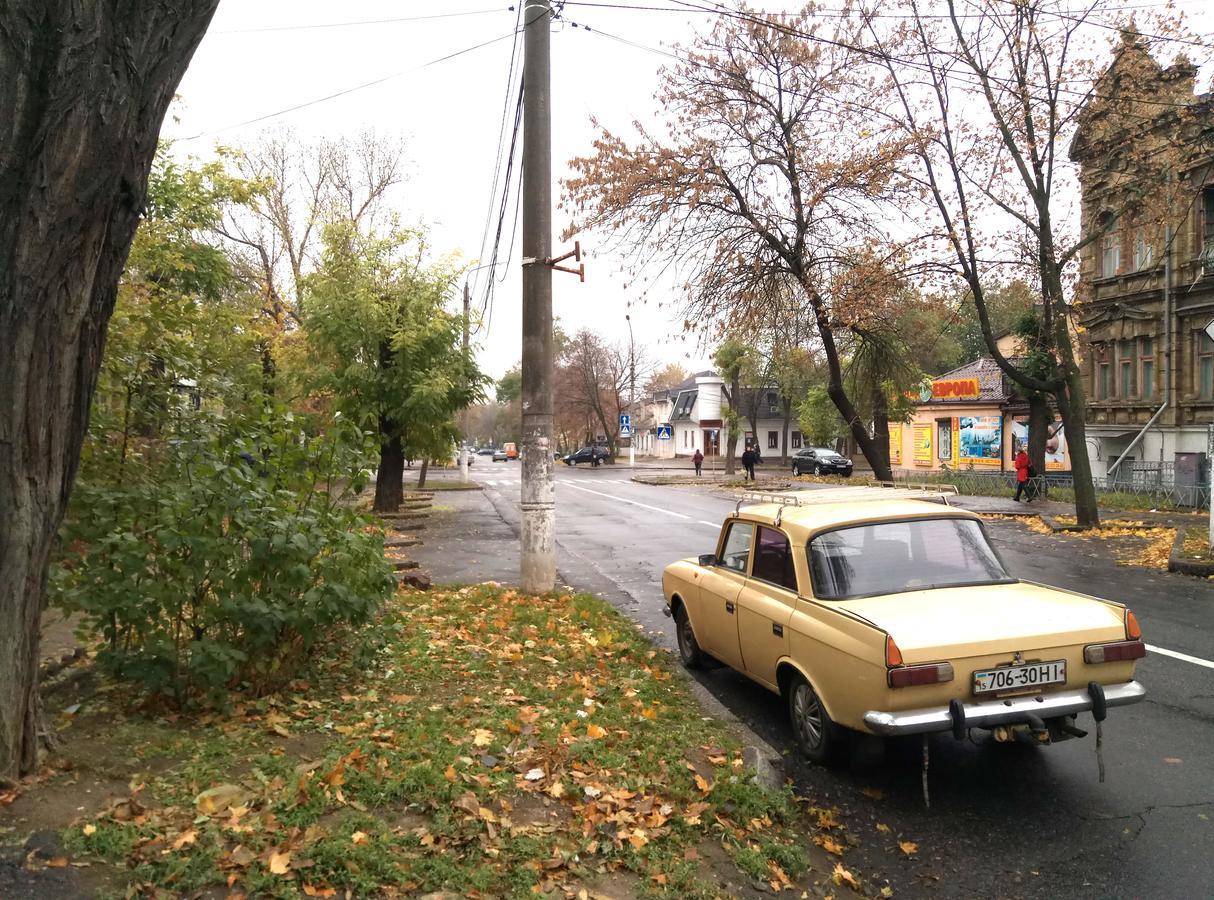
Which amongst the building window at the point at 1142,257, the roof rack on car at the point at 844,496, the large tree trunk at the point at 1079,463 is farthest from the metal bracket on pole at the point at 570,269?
the building window at the point at 1142,257

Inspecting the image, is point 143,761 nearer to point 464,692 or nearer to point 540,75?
point 464,692

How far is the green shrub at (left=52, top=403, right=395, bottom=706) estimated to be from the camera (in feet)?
13.6

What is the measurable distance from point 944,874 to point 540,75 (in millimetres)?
8394

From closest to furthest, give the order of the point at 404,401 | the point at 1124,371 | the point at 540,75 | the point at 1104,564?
the point at 540,75, the point at 1104,564, the point at 404,401, the point at 1124,371

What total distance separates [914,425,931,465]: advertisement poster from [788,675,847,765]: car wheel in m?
43.1

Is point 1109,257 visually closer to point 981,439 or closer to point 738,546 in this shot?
point 981,439

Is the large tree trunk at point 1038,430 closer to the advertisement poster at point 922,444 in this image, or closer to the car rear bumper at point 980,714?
Answer: the advertisement poster at point 922,444

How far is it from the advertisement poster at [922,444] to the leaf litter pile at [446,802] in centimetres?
4294

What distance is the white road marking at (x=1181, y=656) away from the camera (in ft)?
22.2

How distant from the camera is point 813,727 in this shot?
4.87m

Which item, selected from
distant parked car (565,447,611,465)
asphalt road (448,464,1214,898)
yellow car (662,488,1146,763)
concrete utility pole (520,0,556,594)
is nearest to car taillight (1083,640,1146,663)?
yellow car (662,488,1146,763)

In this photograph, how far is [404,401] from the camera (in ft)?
60.5

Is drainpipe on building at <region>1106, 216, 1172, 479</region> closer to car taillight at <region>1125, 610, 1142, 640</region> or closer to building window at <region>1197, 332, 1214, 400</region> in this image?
building window at <region>1197, 332, 1214, 400</region>

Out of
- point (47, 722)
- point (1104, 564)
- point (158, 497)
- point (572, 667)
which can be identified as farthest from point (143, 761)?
point (1104, 564)
